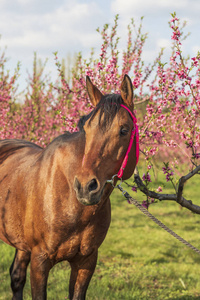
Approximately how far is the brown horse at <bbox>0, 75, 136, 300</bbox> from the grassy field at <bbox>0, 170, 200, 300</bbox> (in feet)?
6.32

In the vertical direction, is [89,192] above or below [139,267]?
above

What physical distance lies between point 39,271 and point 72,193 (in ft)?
2.79

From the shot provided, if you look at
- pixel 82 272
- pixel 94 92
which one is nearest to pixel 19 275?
pixel 82 272

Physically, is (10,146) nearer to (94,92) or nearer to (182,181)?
(94,92)

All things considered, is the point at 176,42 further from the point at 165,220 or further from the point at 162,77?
the point at 165,220

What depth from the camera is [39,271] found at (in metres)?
3.39

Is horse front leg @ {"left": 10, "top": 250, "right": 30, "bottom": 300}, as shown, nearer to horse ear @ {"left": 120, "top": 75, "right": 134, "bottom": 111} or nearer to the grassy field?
the grassy field

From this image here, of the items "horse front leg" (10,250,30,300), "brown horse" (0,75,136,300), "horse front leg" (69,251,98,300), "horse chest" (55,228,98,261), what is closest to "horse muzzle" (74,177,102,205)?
"brown horse" (0,75,136,300)

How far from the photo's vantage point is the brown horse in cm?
282

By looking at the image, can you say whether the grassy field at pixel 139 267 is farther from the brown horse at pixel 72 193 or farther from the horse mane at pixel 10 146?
the horse mane at pixel 10 146

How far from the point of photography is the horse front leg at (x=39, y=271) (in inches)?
133

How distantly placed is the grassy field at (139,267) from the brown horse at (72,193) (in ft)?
6.32

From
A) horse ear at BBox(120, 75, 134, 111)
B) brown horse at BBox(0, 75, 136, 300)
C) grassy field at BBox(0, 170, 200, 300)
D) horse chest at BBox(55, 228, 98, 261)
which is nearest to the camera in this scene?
brown horse at BBox(0, 75, 136, 300)

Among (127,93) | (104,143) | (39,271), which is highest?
(127,93)
